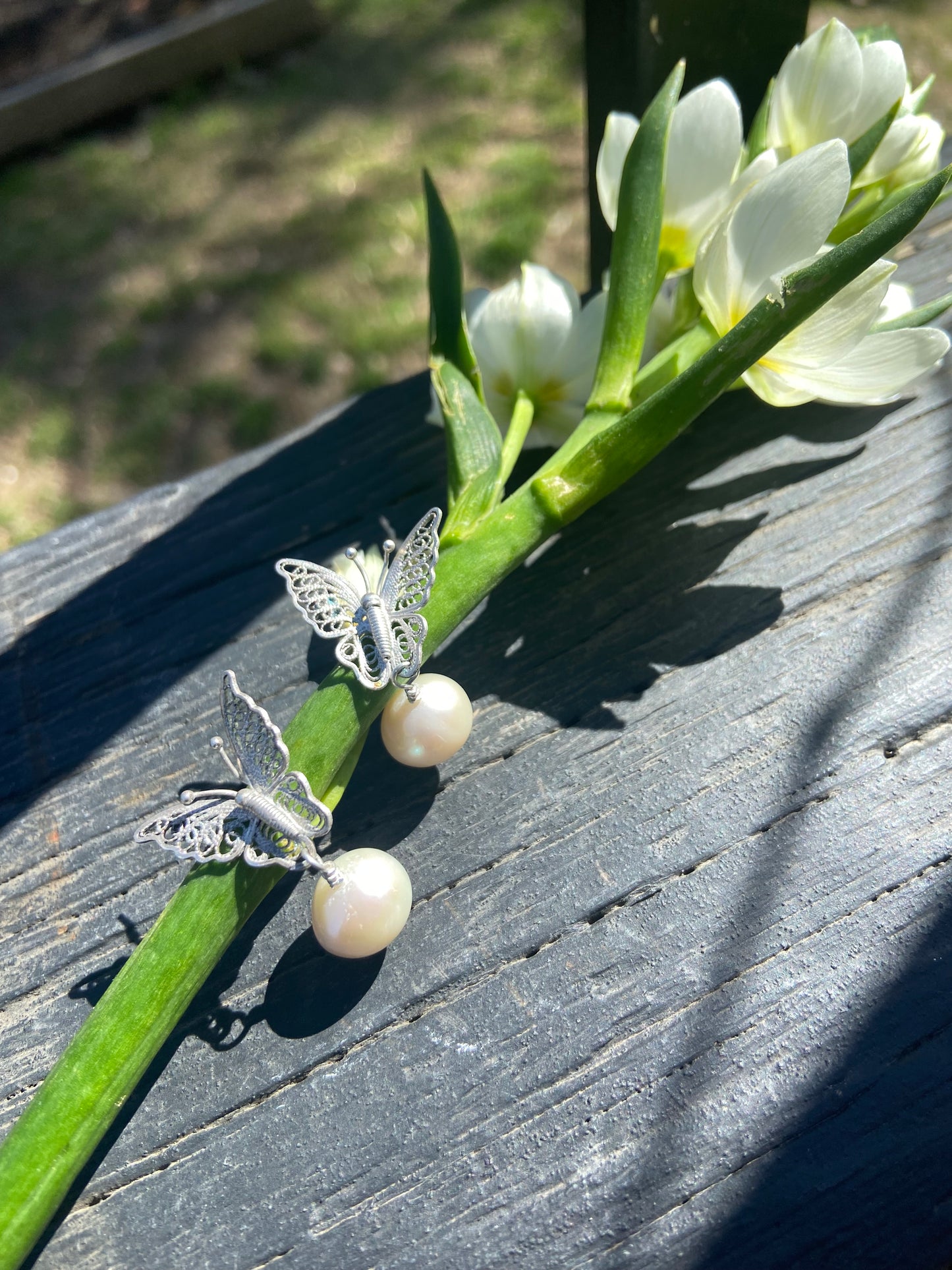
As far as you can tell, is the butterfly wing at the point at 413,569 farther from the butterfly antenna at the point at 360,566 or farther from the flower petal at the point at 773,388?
the flower petal at the point at 773,388

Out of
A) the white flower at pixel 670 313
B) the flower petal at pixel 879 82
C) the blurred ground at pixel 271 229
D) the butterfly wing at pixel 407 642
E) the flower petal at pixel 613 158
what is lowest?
the blurred ground at pixel 271 229

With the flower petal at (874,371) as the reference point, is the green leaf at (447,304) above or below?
above

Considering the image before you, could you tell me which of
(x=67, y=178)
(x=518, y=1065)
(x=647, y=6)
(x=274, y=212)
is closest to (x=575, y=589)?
(x=518, y=1065)

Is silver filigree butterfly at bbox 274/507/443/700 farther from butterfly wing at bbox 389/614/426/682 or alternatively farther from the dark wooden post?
the dark wooden post

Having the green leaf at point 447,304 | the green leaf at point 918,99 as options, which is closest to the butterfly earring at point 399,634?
the green leaf at point 447,304

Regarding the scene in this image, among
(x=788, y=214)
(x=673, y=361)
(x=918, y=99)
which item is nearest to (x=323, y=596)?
(x=673, y=361)

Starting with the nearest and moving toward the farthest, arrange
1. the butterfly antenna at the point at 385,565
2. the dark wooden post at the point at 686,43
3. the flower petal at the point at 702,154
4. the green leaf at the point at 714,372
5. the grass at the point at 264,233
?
the green leaf at the point at 714,372 < the butterfly antenna at the point at 385,565 < the flower petal at the point at 702,154 < the dark wooden post at the point at 686,43 < the grass at the point at 264,233
